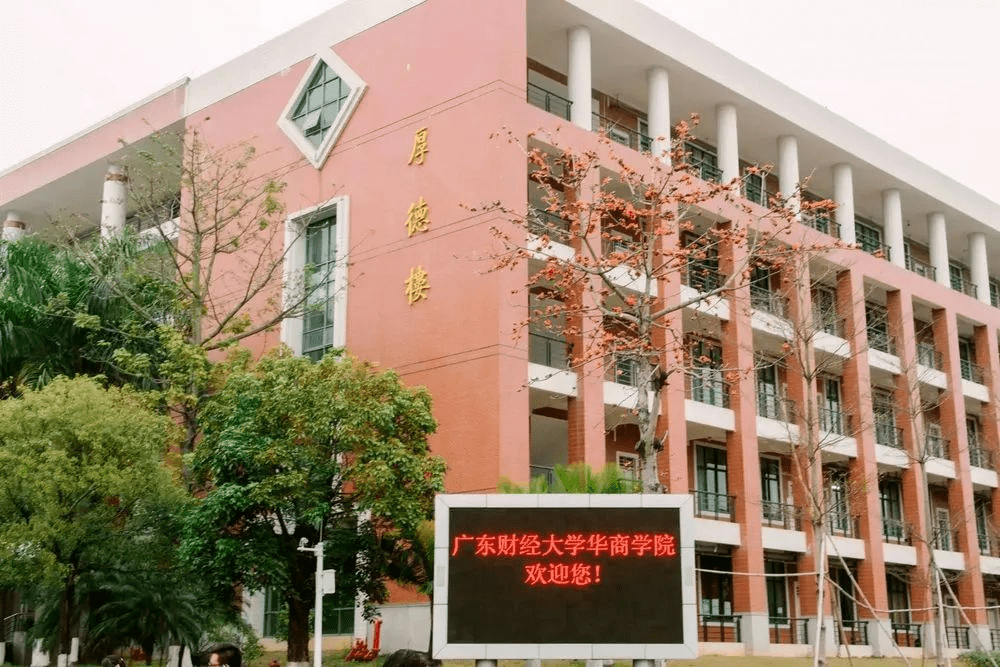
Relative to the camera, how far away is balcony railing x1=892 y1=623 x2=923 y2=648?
32.9m

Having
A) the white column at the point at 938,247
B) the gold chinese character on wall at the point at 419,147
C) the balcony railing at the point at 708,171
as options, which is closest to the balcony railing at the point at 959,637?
the white column at the point at 938,247

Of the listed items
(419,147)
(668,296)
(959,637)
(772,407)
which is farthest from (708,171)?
(959,637)

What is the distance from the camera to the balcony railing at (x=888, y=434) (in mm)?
32969

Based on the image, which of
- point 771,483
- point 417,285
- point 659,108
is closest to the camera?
point 417,285

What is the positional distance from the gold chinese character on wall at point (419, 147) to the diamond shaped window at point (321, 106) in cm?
243

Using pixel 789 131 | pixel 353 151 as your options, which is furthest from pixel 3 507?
pixel 789 131

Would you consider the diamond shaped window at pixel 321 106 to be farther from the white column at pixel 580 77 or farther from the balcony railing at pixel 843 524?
the balcony railing at pixel 843 524

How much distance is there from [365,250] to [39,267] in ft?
23.9

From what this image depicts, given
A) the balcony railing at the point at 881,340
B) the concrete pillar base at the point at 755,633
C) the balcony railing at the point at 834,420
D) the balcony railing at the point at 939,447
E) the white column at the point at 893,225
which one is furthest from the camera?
the balcony railing at the point at 939,447

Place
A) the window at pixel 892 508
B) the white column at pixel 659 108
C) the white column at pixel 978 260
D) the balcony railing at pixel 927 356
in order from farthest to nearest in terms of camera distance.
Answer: the white column at pixel 978 260 < the balcony railing at pixel 927 356 < the window at pixel 892 508 < the white column at pixel 659 108

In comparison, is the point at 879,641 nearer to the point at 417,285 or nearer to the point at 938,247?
the point at 938,247

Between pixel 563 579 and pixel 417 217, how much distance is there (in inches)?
533

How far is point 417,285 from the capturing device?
2462 centimetres

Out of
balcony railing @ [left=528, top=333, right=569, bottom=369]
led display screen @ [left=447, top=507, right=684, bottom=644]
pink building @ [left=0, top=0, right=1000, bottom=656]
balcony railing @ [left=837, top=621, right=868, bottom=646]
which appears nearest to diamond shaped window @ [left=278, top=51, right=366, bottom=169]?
pink building @ [left=0, top=0, right=1000, bottom=656]
